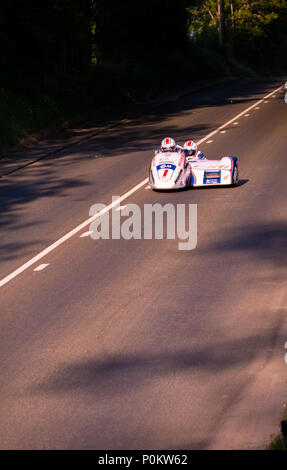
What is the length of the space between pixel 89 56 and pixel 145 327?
34.6 m

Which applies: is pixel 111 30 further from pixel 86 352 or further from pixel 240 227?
pixel 86 352

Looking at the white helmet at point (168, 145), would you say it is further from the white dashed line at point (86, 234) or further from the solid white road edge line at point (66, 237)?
the white dashed line at point (86, 234)

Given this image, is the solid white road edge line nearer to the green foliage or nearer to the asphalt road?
the asphalt road

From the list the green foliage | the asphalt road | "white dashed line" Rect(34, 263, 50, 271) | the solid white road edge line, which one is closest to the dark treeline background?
the green foliage

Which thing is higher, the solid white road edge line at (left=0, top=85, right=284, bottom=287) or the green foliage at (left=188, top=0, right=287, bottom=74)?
the green foliage at (left=188, top=0, right=287, bottom=74)

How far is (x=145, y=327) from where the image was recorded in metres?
11.0

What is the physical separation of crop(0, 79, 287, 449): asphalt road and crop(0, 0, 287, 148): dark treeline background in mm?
12599

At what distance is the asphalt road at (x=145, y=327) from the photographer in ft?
27.0

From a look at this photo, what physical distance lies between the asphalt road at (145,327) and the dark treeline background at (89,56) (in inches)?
496

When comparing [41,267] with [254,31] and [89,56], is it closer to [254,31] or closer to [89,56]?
[89,56]

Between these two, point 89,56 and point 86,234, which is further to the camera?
point 89,56

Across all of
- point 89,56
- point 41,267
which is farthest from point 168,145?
point 89,56

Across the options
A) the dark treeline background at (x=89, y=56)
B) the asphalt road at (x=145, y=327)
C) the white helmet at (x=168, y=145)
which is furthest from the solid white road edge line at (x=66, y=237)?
the dark treeline background at (x=89, y=56)

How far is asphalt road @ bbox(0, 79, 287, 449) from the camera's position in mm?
8234
